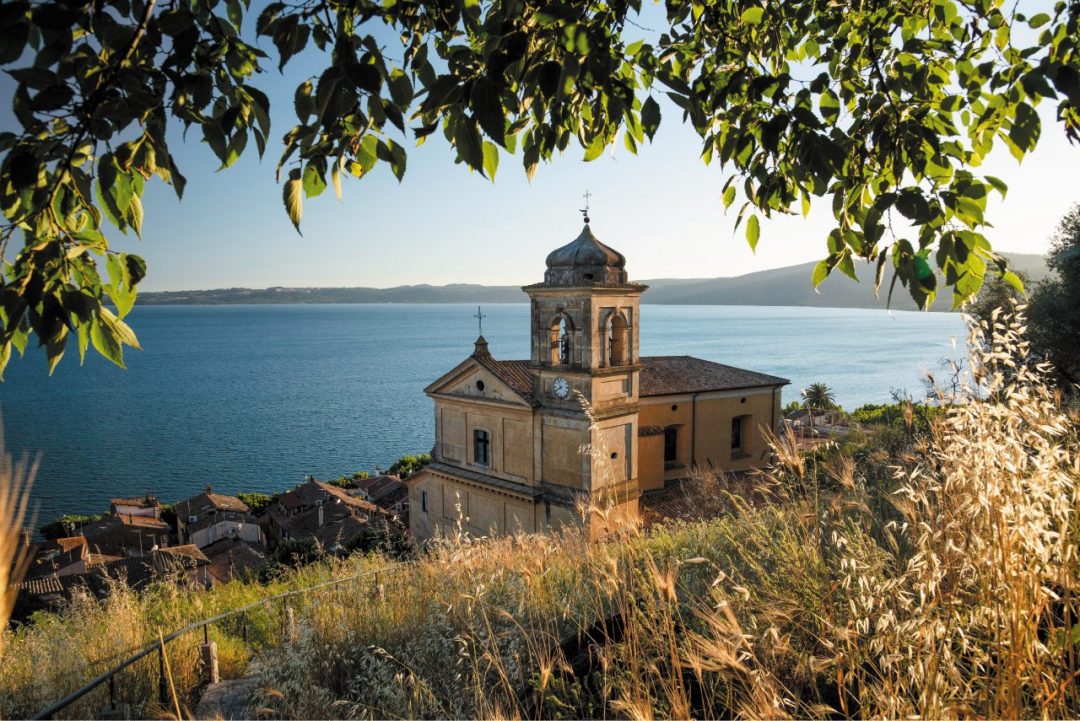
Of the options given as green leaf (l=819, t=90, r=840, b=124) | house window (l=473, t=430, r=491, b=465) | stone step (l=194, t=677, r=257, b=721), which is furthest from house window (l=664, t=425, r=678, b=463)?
green leaf (l=819, t=90, r=840, b=124)

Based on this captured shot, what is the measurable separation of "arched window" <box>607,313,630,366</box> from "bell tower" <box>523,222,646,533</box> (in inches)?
1.2

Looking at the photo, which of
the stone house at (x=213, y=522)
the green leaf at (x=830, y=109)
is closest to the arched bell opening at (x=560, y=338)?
the green leaf at (x=830, y=109)

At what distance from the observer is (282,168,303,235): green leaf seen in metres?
2.17

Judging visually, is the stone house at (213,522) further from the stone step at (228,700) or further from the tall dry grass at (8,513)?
the tall dry grass at (8,513)

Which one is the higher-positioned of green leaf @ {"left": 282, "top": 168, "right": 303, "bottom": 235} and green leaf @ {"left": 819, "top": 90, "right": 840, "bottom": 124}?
green leaf @ {"left": 819, "top": 90, "right": 840, "bottom": 124}

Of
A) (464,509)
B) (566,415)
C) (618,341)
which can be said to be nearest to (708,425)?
(618,341)

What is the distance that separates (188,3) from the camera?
2477 millimetres

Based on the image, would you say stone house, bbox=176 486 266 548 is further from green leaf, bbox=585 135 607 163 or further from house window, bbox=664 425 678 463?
green leaf, bbox=585 135 607 163

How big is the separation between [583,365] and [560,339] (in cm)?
151

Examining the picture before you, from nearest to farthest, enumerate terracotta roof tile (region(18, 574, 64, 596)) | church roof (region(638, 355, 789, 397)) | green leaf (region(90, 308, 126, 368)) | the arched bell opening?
green leaf (region(90, 308, 126, 368))
the arched bell opening
church roof (region(638, 355, 789, 397))
terracotta roof tile (region(18, 574, 64, 596))

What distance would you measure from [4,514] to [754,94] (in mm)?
2479

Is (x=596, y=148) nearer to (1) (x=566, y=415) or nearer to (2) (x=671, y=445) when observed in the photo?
(1) (x=566, y=415)

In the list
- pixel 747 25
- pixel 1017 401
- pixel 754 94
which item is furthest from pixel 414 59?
pixel 1017 401

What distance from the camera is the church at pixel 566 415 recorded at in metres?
18.9
